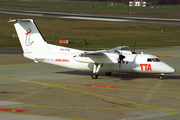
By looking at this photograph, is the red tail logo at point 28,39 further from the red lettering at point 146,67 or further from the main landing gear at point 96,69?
the red lettering at point 146,67

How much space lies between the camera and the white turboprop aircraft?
29391mm

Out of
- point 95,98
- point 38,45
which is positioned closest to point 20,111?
point 95,98

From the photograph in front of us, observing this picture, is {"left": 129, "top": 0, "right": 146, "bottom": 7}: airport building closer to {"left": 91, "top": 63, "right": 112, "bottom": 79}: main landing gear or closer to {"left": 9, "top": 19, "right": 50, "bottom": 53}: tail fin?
{"left": 9, "top": 19, "right": 50, "bottom": 53}: tail fin

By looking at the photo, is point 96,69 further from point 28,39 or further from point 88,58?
point 28,39

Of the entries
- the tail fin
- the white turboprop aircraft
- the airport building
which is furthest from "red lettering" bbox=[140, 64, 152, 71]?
the airport building

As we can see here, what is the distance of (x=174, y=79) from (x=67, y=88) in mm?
11813

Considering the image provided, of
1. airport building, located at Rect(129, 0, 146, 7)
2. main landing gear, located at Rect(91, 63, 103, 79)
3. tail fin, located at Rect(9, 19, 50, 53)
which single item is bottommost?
main landing gear, located at Rect(91, 63, 103, 79)

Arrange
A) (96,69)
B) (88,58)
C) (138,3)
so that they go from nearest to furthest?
1. (88,58)
2. (96,69)
3. (138,3)

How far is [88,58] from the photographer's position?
29719 millimetres

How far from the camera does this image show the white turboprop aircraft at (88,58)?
2939 cm

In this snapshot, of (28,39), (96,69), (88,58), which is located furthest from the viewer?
(28,39)

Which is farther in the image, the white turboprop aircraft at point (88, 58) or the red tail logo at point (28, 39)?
the red tail logo at point (28, 39)

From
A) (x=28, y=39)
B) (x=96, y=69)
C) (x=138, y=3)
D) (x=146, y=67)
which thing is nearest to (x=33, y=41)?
(x=28, y=39)

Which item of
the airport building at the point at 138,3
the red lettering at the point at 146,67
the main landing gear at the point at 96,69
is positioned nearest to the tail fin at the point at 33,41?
the main landing gear at the point at 96,69
